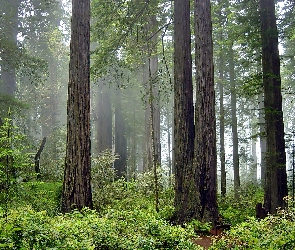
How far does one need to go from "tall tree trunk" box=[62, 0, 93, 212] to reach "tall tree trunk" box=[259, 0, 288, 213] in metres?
5.89

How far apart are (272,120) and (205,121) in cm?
316

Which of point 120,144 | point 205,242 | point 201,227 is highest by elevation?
point 120,144

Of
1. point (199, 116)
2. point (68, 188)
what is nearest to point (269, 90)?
point (199, 116)

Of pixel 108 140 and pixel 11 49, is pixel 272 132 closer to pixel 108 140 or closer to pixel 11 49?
pixel 11 49

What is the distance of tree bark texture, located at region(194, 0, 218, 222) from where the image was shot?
374 inches

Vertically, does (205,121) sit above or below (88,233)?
above

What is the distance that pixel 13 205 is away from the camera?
859 centimetres

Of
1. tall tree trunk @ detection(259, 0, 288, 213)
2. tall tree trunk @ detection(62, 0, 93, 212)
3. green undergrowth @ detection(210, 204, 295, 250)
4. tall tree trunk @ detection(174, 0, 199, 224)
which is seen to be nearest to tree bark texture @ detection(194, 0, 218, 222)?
tall tree trunk @ detection(174, 0, 199, 224)

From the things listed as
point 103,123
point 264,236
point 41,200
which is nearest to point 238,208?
point 41,200

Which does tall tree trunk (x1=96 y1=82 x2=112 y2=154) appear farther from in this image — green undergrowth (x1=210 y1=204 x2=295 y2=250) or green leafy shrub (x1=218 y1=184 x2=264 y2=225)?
green undergrowth (x1=210 y1=204 x2=295 y2=250)

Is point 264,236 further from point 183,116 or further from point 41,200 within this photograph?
point 41,200

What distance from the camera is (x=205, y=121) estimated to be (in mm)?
9688

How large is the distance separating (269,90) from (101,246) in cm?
840

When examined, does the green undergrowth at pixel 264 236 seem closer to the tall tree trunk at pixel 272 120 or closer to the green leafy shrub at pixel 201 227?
the green leafy shrub at pixel 201 227
